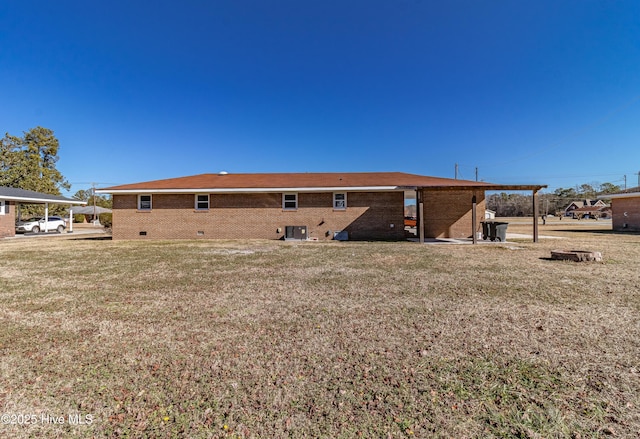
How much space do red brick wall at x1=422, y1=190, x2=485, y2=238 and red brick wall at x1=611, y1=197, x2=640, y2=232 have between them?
13844mm

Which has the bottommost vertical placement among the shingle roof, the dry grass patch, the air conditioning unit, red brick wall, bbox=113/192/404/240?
the dry grass patch

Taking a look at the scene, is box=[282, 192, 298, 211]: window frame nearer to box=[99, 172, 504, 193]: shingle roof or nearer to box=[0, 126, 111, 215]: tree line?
box=[99, 172, 504, 193]: shingle roof

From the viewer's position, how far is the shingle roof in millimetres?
16719

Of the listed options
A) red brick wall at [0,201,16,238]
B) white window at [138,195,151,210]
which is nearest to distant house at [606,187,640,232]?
white window at [138,195,151,210]

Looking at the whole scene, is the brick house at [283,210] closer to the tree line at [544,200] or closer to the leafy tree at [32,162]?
the leafy tree at [32,162]

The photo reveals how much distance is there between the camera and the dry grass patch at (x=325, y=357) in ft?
7.45

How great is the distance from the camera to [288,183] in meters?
17.6

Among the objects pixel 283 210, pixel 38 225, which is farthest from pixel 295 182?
pixel 38 225

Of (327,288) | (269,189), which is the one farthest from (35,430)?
(269,189)

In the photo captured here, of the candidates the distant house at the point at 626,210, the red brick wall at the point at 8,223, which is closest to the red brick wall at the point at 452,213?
the distant house at the point at 626,210

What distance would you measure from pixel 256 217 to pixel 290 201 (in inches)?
83.5

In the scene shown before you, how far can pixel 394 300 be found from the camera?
5176mm

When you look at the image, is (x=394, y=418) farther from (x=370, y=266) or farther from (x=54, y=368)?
(x=370, y=266)

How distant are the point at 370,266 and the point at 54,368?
6731mm
